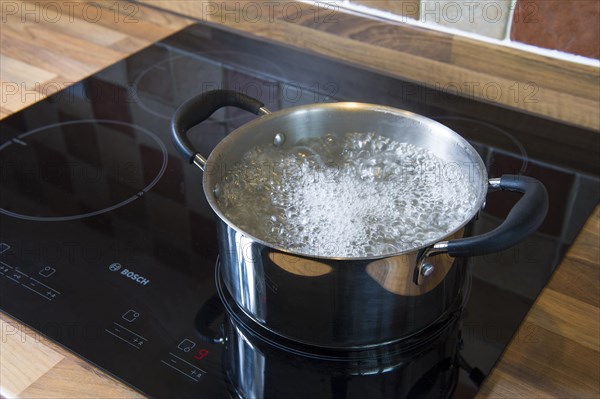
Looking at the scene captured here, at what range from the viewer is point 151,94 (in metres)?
0.97

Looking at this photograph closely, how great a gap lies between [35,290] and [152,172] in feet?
0.72

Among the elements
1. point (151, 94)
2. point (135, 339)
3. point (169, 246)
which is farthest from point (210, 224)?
point (151, 94)

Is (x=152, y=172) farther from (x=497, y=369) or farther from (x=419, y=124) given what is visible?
(x=497, y=369)

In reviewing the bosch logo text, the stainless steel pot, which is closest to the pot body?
the stainless steel pot

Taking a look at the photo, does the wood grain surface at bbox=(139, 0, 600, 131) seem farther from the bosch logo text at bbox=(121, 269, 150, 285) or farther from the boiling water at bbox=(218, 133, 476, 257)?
the bosch logo text at bbox=(121, 269, 150, 285)

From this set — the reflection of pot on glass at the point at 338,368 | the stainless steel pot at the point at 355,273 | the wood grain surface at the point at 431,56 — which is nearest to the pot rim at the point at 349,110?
the stainless steel pot at the point at 355,273

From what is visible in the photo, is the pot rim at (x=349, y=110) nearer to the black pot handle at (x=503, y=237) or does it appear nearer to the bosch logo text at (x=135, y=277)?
the black pot handle at (x=503, y=237)

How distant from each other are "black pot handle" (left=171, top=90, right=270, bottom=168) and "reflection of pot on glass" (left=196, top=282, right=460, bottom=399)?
0.58 feet

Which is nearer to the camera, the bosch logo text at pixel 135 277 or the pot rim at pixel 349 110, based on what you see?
the pot rim at pixel 349 110

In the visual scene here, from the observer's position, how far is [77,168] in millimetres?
821

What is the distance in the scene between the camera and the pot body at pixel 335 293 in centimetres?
50

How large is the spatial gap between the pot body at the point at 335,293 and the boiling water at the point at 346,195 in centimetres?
4

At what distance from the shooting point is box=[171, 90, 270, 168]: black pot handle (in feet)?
2.05

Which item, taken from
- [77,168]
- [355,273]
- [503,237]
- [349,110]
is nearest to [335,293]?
[355,273]
